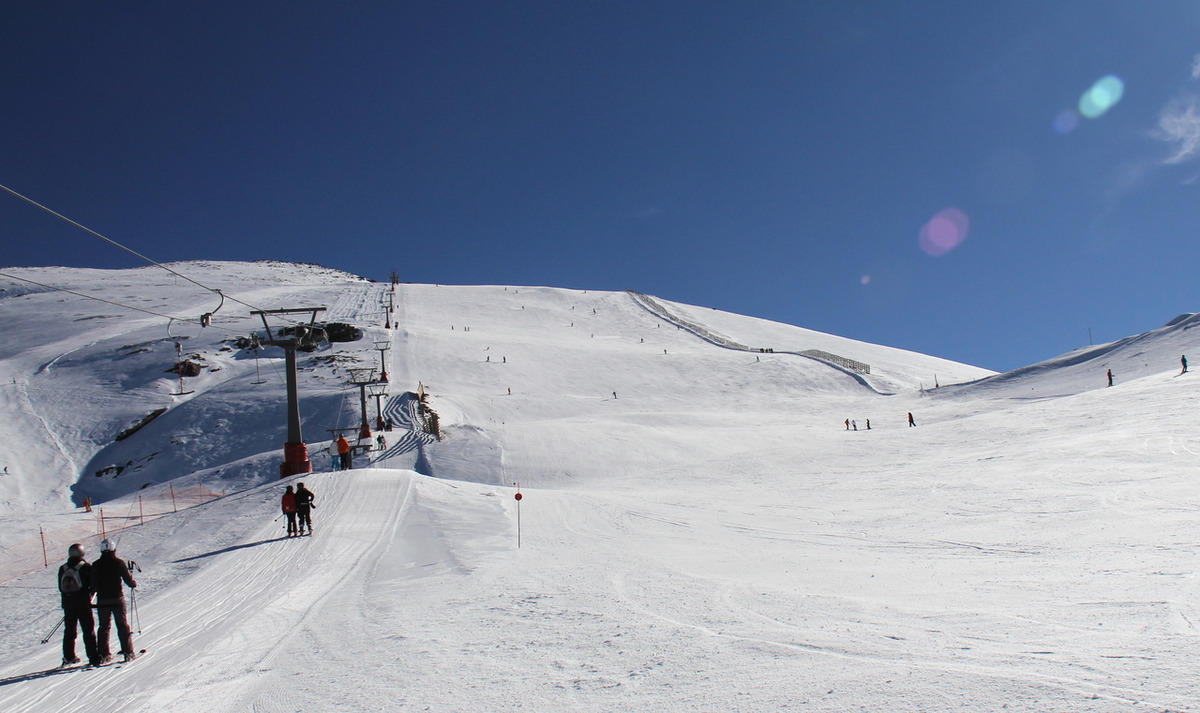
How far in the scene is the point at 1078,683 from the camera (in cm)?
445

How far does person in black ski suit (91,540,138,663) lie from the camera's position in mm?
7309

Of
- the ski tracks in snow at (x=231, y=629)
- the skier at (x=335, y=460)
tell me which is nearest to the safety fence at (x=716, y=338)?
the skier at (x=335, y=460)

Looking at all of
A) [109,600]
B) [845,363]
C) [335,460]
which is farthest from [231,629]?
[845,363]

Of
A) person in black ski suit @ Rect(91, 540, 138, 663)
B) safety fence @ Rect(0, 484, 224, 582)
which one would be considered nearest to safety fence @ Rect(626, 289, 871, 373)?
safety fence @ Rect(0, 484, 224, 582)

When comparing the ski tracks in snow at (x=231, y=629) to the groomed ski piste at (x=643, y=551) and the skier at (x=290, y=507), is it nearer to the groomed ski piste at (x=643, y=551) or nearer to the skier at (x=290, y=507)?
the groomed ski piste at (x=643, y=551)

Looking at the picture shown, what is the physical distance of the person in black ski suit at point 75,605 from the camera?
7266 millimetres

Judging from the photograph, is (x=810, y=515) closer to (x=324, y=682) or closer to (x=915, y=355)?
(x=324, y=682)

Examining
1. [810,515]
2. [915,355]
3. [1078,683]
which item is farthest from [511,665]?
[915,355]

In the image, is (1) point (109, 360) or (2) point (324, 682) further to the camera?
(1) point (109, 360)

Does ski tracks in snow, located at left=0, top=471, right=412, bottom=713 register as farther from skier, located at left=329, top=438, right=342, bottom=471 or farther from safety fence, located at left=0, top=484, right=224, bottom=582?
skier, located at left=329, top=438, right=342, bottom=471

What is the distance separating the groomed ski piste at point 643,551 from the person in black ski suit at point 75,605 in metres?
0.31

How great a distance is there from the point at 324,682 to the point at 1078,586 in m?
8.33

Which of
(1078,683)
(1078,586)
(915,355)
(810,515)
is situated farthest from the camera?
(915,355)

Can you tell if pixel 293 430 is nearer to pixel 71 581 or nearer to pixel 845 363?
pixel 71 581
